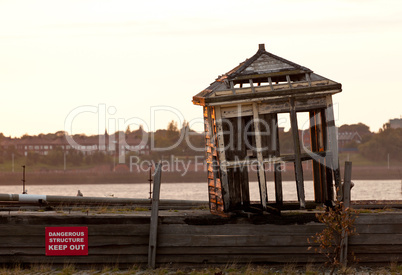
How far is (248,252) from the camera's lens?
49.2 ft

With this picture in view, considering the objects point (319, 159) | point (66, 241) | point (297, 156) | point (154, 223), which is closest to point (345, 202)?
point (297, 156)

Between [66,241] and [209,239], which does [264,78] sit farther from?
[66,241]

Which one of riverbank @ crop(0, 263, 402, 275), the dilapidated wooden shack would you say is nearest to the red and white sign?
riverbank @ crop(0, 263, 402, 275)

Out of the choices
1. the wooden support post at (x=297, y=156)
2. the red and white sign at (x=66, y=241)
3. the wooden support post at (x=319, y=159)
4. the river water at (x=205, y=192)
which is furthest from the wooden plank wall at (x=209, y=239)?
the river water at (x=205, y=192)

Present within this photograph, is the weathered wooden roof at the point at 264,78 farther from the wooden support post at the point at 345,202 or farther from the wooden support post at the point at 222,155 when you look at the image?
the wooden support post at the point at 345,202

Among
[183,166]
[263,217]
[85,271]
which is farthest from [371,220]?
[183,166]

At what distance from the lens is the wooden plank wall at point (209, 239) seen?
15.0 meters

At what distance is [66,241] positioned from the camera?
15172mm

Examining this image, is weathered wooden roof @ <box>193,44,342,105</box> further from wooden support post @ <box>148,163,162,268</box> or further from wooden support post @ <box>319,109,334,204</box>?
wooden support post @ <box>148,163,162,268</box>

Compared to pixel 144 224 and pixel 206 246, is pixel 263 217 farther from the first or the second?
pixel 144 224

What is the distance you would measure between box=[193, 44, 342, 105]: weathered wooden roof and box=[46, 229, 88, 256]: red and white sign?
177 inches

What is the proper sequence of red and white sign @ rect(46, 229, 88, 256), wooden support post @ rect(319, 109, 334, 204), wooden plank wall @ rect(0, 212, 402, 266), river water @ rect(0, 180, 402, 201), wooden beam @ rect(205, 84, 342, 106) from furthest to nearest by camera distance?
river water @ rect(0, 180, 402, 201) < wooden support post @ rect(319, 109, 334, 204) < wooden beam @ rect(205, 84, 342, 106) < red and white sign @ rect(46, 229, 88, 256) < wooden plank wall @ rect(0, 212, 402, 266)

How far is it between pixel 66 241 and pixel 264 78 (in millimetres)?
6807

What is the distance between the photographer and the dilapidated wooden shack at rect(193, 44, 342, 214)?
15.6 m
